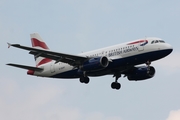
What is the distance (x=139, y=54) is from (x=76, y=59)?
305 inches

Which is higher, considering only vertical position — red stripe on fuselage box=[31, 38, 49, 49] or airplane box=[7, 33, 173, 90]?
red stripe on fuselage box=[31, 38, 49, 49]

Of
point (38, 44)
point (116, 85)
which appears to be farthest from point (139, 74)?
point (38, 44)

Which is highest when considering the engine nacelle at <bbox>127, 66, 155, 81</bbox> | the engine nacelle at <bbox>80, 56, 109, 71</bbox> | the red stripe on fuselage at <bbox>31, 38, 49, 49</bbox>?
the red stripe on fuselage at <bbox>31, 38, 49, 49</bbox>

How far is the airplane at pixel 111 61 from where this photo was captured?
6869cm

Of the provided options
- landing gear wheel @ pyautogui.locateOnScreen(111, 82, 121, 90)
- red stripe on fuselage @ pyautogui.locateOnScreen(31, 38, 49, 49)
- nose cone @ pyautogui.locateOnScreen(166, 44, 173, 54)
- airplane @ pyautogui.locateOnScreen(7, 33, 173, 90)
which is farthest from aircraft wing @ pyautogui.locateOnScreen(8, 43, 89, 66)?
red stripe on fuselage @ pyautogui.locateOnScreen(31, 38, 49, 49)

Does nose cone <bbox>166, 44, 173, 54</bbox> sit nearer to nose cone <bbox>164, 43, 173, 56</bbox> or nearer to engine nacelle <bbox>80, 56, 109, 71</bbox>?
nose cone <bbox>164, 43, 173, 56</bbox>

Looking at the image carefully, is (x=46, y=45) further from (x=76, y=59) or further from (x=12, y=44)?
(x=12, y=44)

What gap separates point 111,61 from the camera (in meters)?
69.4

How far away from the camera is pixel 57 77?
76.4 meters

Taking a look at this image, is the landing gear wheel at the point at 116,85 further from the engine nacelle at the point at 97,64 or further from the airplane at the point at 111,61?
the engine nacelle at the point at 97,64

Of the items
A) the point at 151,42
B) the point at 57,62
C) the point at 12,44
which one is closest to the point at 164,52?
the point at 151,42

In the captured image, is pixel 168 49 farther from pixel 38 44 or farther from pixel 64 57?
pixel 38 44

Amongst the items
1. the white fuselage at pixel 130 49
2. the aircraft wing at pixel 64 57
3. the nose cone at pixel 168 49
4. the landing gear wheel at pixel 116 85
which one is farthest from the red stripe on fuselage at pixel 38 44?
the nose cone at pixel 168 49

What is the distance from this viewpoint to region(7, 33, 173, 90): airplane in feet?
225
